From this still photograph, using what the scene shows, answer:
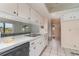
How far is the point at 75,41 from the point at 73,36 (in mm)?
250

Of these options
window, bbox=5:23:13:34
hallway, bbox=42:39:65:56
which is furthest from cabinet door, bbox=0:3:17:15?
hallway, bbox=42:39:65:56

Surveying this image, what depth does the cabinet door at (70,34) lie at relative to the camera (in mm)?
3912

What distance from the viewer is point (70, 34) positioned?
165 inches

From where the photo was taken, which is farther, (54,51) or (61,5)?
(54,51)

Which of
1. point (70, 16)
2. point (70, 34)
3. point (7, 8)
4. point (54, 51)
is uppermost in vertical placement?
point (70, 16)

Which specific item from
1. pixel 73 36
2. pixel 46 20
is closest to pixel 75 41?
pixel 73 36

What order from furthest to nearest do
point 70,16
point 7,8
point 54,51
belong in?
point 70,16, point 54,51, point 7,8

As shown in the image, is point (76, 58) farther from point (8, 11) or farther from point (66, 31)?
point (66, 31)

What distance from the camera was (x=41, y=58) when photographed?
2.17 ft

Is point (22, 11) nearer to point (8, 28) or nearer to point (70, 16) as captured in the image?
point (8, 28)

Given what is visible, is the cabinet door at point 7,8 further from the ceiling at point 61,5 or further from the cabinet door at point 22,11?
the ceiling at point 61,5

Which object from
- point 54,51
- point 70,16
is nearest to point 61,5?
point 54,51

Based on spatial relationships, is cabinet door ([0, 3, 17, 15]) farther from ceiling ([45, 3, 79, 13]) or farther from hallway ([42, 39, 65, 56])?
hallway ([42, 39, 65, 56])

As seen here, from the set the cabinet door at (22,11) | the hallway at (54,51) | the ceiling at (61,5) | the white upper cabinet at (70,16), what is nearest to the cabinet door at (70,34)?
the white upper cabinet at (70,16)
